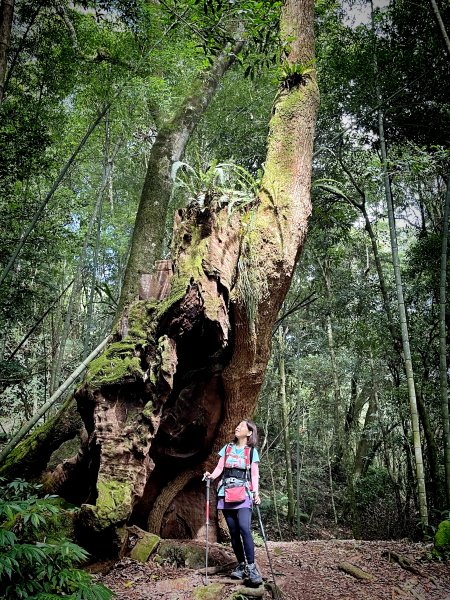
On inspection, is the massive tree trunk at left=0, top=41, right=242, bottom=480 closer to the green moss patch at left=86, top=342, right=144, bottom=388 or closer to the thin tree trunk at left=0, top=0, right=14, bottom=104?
the green moss patch at left=86, top=342, right=144, bottom=388

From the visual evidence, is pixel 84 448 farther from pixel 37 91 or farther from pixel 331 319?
pixel 331 319

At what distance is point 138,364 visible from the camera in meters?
3.71

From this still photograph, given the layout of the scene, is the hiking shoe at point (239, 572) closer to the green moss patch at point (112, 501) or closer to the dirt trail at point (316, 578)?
the dirt trail at point (316, 578)

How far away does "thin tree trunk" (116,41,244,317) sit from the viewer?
226 inches

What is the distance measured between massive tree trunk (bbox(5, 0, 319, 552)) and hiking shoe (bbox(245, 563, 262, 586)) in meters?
1.08

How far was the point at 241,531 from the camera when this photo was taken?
136 inches

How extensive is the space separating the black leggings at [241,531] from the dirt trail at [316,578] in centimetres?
23

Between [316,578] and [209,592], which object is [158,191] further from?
[316,578]

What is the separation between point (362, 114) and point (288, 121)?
160 inches

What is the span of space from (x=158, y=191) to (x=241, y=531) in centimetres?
468

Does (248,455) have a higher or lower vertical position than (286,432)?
lower

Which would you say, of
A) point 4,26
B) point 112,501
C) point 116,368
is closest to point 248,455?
point 112,501

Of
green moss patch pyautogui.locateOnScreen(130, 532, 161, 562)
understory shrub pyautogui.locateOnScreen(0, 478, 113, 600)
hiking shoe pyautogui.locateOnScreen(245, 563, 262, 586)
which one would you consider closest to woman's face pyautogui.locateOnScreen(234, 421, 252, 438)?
hiking shoe pyautogui.locateOnScreen(245, 563, 262, 586)

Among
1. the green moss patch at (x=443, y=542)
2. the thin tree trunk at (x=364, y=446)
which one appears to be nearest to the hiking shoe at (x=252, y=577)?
the green moss patch at (x=443, y=542)
